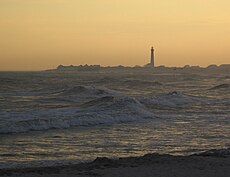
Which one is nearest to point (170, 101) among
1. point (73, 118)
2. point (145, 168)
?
point (73, 118)

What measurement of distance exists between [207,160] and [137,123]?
1127cm

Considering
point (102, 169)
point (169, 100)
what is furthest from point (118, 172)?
point (169, 100)

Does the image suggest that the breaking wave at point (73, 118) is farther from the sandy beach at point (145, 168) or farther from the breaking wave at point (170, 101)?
the sandy beach at point (145, 168)

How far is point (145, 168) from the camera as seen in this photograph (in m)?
10.6

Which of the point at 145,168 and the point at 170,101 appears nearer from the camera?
the point at 145,168

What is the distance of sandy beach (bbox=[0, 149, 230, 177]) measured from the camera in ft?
32.8

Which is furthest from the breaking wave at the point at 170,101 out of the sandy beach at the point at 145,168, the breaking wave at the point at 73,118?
the sandy beach at the point at 145,168

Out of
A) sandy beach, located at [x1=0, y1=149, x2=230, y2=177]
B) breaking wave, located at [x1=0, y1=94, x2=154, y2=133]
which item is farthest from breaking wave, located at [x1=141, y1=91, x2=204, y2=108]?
sandy beach, located at [x1=0, y1=149, x2=230, y2=177]

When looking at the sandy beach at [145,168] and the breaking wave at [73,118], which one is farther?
the breaking wave at [73,118]

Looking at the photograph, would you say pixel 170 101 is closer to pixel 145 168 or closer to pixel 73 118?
pixel 73 118

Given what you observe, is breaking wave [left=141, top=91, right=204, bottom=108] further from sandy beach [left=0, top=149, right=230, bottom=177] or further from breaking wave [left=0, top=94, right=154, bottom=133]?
sandy beach [left=0, top=149, right=230, bottom=177]

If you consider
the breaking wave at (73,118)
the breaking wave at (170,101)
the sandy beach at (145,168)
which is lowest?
the breaking wave at (170,101)

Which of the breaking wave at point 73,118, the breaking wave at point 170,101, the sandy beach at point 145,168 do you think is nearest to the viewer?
the sandy beach at point 145,168

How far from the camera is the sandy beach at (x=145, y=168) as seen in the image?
394 inches
